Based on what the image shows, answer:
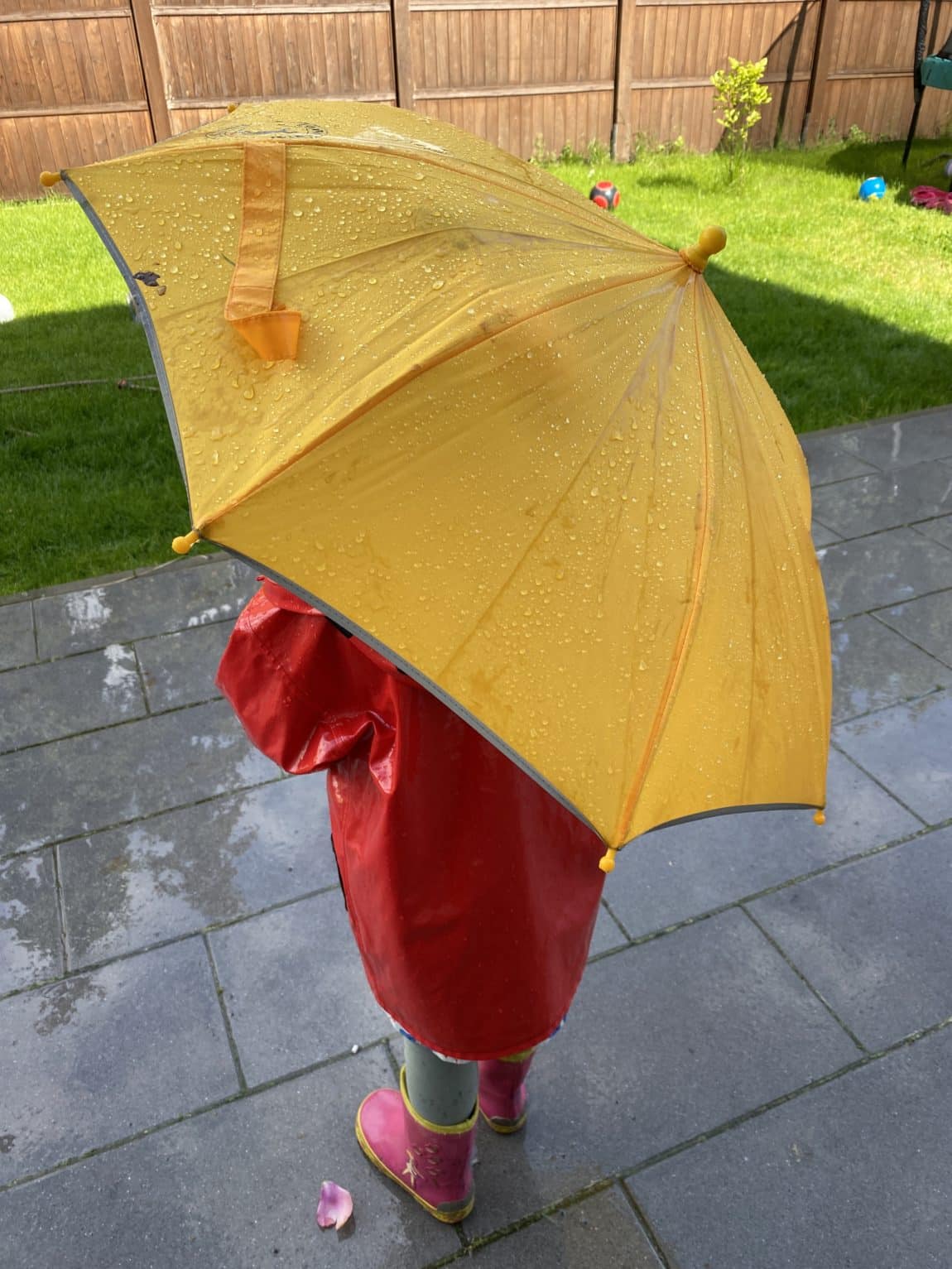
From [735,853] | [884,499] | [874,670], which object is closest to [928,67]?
[884,499]

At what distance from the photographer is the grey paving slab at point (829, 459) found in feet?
17.6

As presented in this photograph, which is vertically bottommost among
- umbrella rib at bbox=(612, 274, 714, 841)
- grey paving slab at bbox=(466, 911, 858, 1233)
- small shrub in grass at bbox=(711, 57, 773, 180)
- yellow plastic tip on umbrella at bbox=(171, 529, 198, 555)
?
grey paving slab at bbox=(466, 911, 858, 1233)

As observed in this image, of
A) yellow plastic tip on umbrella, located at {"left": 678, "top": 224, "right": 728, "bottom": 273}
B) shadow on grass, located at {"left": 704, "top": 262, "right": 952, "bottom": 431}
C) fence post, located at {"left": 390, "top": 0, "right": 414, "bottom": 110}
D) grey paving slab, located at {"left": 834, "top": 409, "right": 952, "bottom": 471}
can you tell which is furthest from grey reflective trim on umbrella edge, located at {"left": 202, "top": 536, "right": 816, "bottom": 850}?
fence post, located at {"left": 390, "top": 0, "right": 414, "bottom": 110}

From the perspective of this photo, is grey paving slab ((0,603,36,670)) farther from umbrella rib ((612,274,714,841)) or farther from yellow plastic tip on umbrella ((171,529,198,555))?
umbrella rib ((612,274,714,841))

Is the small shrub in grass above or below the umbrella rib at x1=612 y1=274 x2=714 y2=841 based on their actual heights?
below

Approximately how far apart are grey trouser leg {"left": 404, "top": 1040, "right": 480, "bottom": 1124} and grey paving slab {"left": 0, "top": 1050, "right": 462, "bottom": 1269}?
1.19 feet

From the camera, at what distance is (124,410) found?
5895mm

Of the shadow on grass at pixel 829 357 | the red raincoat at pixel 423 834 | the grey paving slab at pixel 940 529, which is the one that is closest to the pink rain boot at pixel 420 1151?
the red raincoat at pixel 423 834

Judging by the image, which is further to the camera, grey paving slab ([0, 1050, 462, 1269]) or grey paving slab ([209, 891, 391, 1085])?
grey paving slab ([209, 891, 391, 1085])

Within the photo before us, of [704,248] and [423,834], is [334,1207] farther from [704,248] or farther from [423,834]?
[704,248]

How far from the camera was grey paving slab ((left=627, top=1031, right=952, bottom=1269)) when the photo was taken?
86.3 inches

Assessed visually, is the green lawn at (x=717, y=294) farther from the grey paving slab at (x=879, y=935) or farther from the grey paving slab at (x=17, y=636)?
the grey paving slab at (x=879, y=935)

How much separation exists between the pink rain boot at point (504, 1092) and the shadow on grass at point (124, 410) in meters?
3.00

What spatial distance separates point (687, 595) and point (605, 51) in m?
11.9
